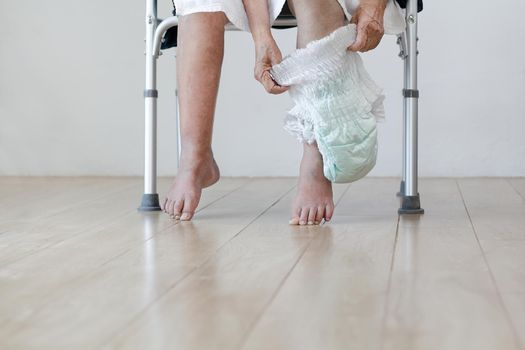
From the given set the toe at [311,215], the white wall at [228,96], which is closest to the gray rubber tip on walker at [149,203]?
the toe at [311,215]

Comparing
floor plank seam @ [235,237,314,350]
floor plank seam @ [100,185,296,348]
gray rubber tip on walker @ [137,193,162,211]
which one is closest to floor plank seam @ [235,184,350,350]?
floor plank seam @ [235,237,314,350]

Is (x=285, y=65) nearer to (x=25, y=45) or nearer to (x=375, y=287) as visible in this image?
(x=375, y=287)

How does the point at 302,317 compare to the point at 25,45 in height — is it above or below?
below

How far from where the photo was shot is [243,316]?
0.91m

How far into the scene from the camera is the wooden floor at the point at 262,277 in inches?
33.0

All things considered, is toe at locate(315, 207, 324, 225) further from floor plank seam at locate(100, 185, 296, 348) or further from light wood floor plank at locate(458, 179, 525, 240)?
light wood floor plank at locate(458, 179, 525, 240)

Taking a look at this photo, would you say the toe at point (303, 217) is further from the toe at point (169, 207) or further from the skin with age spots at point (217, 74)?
the toe at point (169, 207)

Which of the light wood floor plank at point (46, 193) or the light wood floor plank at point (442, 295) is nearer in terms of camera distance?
the light wood floor plank at point (442, 295)

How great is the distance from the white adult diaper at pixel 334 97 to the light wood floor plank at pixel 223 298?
152 millimetres

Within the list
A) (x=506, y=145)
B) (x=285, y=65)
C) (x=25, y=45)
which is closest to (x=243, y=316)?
(x=285, y=65)

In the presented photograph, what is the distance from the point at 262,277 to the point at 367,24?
0.62 meters

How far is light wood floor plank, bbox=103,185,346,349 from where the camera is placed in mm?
825

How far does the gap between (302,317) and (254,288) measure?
6.1 inches

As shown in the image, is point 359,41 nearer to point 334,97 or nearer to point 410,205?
point 334,97
